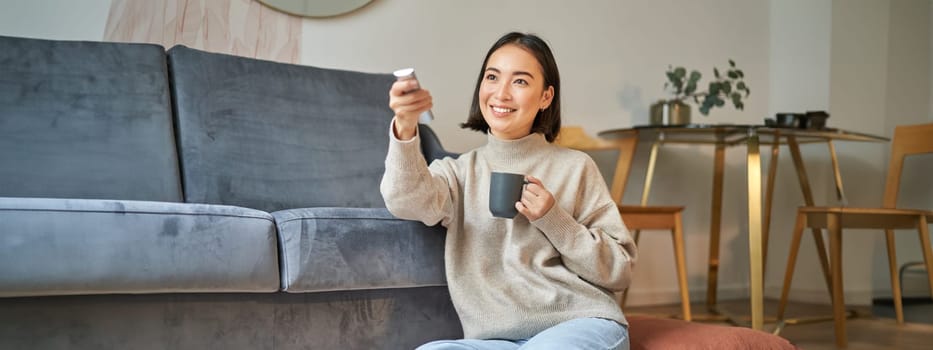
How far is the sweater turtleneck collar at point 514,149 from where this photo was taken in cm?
148

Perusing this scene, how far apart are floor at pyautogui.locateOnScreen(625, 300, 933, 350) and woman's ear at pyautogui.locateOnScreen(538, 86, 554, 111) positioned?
1.47m

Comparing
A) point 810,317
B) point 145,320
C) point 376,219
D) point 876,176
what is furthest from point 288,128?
point 876,176

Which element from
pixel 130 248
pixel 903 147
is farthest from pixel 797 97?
pixel 130 248

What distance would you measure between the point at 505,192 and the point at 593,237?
0.79ft

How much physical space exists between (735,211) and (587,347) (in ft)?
9.35

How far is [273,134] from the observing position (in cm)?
209

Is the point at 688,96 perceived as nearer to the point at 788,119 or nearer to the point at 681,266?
the point at 788,119

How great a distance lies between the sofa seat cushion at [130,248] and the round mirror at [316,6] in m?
1.31

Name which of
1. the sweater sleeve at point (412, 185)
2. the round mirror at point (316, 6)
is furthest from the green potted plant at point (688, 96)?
the sweater sleeve at point (412, 185)

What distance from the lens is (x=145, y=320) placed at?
137 cm

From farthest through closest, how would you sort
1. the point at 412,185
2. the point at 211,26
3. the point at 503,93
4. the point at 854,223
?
the point at 854,223
the point at 211,26
the point at 503,93
the point at 412,185

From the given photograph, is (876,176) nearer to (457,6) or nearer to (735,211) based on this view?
(735,211)

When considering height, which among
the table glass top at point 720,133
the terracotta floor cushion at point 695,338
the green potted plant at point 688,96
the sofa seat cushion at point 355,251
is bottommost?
the terracotta floor cushion at point 695,338

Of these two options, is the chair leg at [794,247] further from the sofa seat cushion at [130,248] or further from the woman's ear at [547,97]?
the sofa seat cushion at [130,248]
